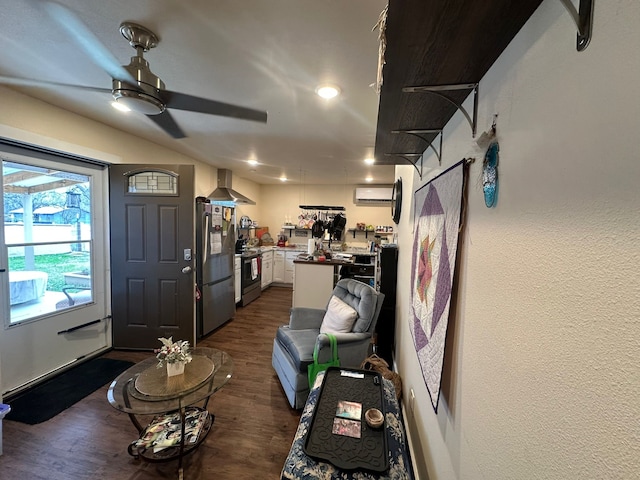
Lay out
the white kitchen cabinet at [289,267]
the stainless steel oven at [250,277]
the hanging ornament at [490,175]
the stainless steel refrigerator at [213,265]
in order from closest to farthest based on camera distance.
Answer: the hanging ornament at [490,175]
the stainless steel refrigerator at [213,265]
the stainless steel oven at [250,277]
the white kitchen cabinet at [289,267]

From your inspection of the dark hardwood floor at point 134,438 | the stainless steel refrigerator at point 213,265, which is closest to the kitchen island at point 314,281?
the stainless steel refrigerator at point 213,265

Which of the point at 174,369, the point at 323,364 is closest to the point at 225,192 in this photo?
the point at 174,369

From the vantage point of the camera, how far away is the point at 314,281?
3.84 metres

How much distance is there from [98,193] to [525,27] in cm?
376

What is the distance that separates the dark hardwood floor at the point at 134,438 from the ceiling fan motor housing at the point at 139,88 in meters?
2.18

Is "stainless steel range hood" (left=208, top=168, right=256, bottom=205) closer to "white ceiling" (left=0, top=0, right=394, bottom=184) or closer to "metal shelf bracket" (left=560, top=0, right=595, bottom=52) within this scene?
"white ceiling" (left=0, top=0, right=394, bottom=184)

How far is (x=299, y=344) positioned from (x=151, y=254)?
2.03 metres

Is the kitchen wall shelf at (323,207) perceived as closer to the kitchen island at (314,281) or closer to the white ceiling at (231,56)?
the kitchen island at (314,281)

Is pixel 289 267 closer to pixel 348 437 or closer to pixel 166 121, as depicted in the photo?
pixel 166 121

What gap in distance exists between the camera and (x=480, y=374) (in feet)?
2.75

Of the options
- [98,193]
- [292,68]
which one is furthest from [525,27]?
[98,193]

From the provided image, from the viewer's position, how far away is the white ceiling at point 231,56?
130cm

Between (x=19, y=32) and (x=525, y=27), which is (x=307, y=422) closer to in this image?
(x=525, y=27)

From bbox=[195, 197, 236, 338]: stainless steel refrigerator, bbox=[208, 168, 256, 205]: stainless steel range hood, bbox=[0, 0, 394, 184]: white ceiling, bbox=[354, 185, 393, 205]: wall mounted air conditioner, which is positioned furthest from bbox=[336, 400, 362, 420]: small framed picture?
bbox=[354, 185, 393, 205]: wall mounted air conditioner
